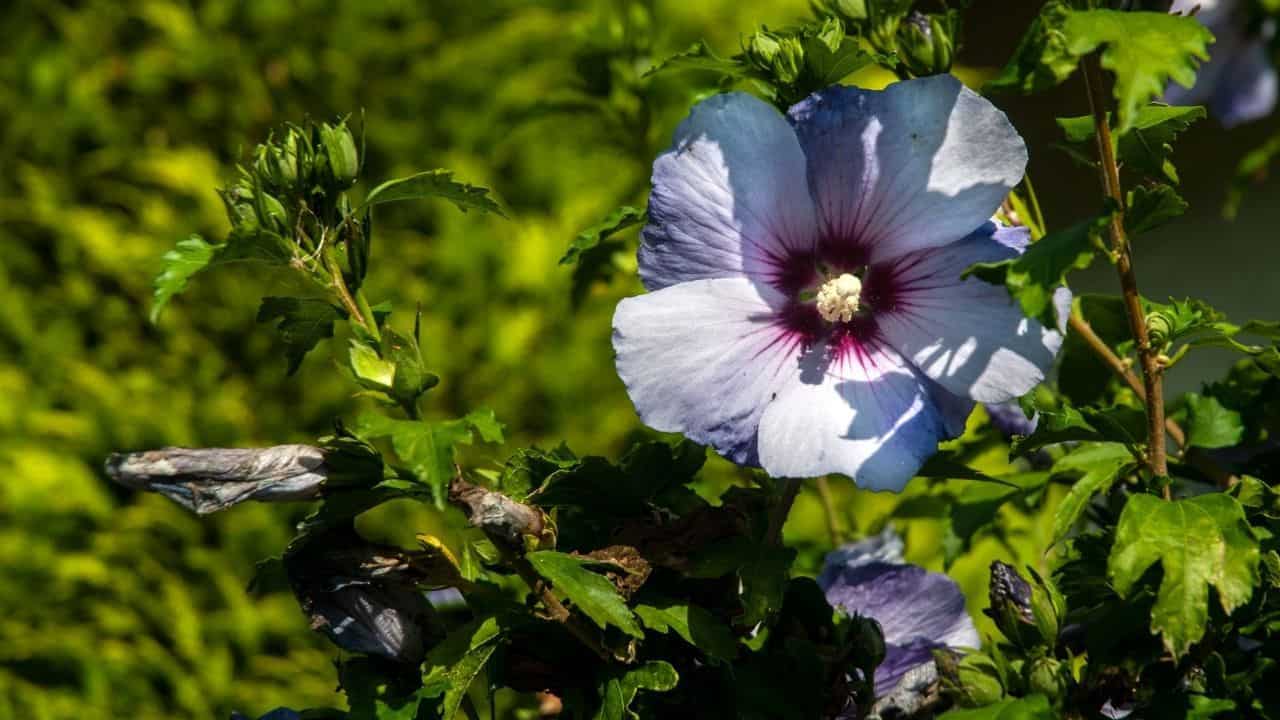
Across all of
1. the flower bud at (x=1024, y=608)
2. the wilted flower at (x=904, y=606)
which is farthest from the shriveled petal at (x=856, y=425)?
the wilted flower at (x=904, y=606)

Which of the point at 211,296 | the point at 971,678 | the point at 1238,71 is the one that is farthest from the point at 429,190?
the point at 211,296

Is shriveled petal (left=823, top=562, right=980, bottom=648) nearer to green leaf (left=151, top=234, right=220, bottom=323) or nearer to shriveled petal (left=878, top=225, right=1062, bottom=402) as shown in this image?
shriveled petal (left=878, top=225, right=1062, bottom=402)

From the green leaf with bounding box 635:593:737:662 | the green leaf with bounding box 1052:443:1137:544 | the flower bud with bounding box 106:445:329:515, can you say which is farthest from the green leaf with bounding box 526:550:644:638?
the green leaf with bounding box 1052:443:1137:544

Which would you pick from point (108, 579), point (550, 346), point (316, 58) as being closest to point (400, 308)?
point (550, 346)

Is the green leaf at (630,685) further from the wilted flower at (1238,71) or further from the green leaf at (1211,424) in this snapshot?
the wilted flower at (1238,71)

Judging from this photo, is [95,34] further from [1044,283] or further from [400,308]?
[1044,283]

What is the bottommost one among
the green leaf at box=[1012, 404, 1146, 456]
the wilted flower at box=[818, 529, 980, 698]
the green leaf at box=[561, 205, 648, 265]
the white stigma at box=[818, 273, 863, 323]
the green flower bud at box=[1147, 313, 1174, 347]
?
the wilted flower at box=[818, 529, 980, 698]
